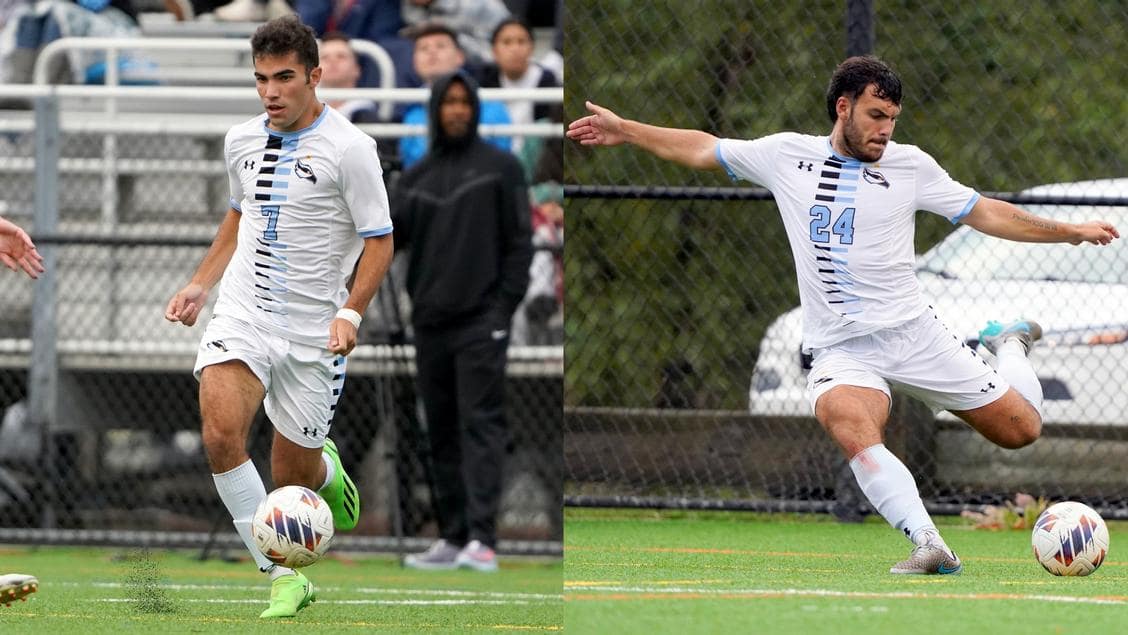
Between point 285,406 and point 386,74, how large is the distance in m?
4.90

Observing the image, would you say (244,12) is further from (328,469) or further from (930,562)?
(930,562)

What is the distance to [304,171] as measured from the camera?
277 inches

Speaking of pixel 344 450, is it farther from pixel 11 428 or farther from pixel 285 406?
pixel 285 406

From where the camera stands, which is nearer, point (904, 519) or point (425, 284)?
point (904, 519)

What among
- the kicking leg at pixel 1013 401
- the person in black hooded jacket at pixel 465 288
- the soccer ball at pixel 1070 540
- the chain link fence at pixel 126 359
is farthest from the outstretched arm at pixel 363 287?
the chain link fence at pixel 126 359

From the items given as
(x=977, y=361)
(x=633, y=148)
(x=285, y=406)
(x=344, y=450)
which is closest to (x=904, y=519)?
(x=977, y=361)

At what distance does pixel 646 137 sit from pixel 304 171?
1.42 m

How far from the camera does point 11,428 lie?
37.1 ft

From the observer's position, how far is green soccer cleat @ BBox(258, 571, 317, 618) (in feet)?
22.1

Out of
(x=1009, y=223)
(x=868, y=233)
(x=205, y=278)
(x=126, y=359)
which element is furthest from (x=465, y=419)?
(x=1009, y=223)

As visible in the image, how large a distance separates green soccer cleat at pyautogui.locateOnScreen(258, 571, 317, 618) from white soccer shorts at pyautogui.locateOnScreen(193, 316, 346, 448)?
0.65 meters

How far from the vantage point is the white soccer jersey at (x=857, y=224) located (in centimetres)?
743

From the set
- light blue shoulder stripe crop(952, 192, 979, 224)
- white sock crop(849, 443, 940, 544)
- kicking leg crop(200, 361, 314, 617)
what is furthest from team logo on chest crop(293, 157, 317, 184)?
light blue shoulder stripe crop(952, 192, 979, 224)

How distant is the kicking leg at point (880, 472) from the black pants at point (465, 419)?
316 cm
